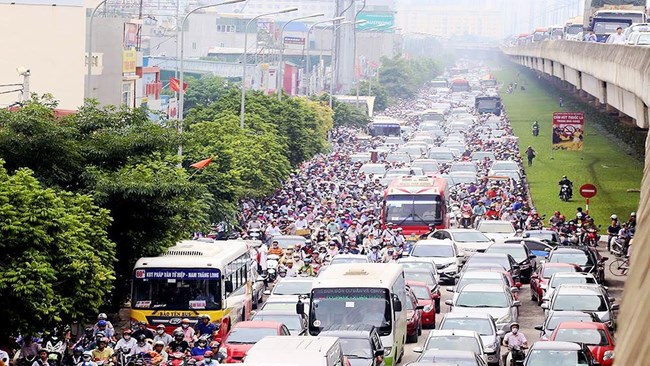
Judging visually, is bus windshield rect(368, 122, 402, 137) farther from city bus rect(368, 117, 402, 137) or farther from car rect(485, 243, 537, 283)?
car rect(485, 243, 537, 283)

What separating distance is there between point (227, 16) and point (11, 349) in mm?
165242

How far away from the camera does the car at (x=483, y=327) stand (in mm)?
22172

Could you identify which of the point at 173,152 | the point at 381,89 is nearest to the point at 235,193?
the point at 173,152

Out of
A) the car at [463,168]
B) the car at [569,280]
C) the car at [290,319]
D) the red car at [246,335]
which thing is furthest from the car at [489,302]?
the car at [463,168]

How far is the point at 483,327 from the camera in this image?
22578 mm

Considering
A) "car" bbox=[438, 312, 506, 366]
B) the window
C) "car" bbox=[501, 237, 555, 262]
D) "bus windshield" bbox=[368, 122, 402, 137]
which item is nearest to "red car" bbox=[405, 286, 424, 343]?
"car" bbox=[438, 312, 506, 366]

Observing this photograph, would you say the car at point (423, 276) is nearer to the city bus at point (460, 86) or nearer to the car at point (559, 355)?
the car at point (559, 355)

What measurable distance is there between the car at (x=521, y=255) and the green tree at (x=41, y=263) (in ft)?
53.5

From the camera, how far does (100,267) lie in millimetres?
19781

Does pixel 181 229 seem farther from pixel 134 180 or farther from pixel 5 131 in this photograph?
pixel 5 131

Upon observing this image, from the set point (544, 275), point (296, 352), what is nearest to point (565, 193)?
point (544, 275)

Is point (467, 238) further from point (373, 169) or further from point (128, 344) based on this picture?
point (373, 169)

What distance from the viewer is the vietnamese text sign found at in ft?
188

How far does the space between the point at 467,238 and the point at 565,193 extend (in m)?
15.5
